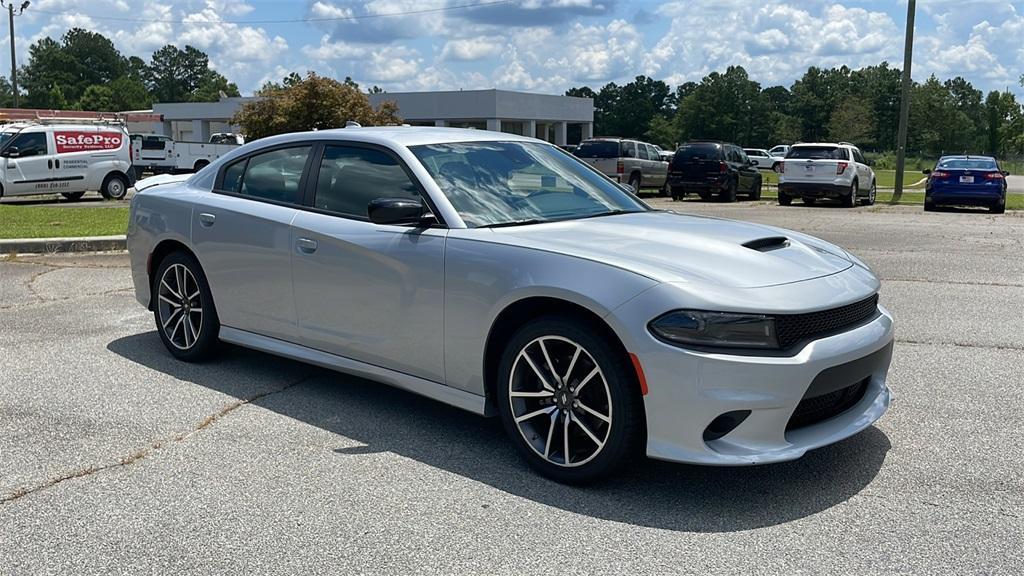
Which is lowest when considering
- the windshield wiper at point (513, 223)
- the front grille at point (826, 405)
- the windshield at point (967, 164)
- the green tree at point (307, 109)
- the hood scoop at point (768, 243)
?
the front grille at point (826, 405)

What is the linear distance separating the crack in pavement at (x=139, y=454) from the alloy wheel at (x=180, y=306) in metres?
0.91

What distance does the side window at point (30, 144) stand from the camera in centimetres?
2208

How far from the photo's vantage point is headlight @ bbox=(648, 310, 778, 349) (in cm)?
369

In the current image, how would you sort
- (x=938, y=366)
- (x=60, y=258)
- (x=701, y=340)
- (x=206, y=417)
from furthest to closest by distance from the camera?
(x=60, y=258), (x=938, y=366), (x=206, y=417), (x=701, y=340)

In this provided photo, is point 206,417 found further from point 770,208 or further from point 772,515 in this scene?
point 770,208

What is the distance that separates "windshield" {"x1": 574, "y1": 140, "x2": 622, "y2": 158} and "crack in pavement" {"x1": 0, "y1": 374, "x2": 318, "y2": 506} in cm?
2167

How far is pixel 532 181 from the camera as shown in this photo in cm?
510

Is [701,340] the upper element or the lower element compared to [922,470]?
upper

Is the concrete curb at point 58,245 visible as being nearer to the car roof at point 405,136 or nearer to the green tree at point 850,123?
the car roof at point 405,136

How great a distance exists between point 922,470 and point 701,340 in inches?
56.1

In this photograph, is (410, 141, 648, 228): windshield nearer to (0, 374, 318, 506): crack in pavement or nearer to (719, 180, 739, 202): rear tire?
(0, 374, 318, 506): crack in pavement

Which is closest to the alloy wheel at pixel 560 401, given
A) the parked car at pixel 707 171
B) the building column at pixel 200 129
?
the parked car at pixel 707 171

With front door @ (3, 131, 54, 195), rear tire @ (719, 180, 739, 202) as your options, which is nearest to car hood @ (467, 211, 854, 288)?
rear tire @ (719, 180, 739, 202)

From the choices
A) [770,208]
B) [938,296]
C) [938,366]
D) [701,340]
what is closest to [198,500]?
[701,340]
